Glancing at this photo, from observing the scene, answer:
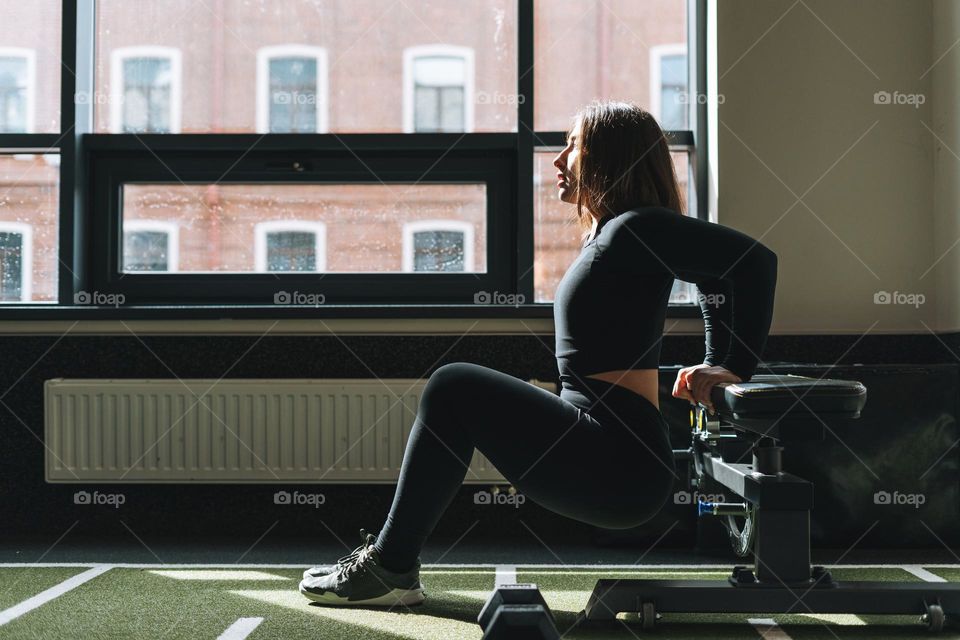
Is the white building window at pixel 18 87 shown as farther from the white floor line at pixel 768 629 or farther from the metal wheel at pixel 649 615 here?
the white floor line at pixel 768 629

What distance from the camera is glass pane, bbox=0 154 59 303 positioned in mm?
2814

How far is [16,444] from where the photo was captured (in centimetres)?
270

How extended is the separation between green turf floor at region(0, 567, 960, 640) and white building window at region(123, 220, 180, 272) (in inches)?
39.0

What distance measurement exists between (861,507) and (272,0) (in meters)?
2.19

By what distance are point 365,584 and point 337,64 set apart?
166 centimetres

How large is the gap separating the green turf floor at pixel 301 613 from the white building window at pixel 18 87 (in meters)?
1.40

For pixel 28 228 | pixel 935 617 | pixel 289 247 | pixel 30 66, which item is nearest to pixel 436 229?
pixel 289 247

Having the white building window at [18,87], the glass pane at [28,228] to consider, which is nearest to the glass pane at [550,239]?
the glass pane at [28,228]

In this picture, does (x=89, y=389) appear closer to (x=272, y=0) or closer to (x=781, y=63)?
(x=272, y=0)

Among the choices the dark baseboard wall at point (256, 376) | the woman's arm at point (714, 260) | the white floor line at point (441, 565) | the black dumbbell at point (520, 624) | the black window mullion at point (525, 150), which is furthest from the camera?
the black window mullion at point (525, 150)

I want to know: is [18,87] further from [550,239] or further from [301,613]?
[301,613]

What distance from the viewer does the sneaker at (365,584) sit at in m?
1.71

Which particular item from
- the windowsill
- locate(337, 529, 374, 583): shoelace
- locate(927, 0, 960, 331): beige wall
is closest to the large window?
the windowsill

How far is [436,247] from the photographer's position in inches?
111
